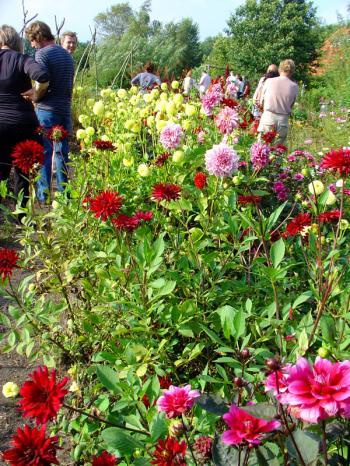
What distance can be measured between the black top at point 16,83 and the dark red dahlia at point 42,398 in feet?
9.22

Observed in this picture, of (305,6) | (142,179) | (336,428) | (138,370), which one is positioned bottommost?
(138,370)

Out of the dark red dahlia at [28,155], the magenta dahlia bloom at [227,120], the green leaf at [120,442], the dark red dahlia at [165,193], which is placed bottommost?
the green leaf at [120,442]

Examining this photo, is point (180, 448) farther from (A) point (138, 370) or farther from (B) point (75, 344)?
(B) point (75, 344)

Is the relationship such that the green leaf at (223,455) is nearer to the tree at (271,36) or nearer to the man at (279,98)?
the man at (279,98)

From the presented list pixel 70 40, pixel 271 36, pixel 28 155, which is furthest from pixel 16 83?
pixel 271 36

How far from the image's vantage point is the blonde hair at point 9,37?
3.26 meters

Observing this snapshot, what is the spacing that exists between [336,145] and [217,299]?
5.66 meters

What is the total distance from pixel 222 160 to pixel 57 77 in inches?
98.6

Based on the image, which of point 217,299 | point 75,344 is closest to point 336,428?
point 217,299

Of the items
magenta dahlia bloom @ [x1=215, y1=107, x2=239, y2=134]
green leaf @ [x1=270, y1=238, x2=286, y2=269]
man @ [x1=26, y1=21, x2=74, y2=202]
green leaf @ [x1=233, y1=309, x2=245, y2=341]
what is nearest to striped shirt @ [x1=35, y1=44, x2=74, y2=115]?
man @ [x1=26, y1=21, x2=74, y2=202]

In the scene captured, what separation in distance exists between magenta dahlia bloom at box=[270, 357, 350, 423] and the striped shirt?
3.50 metres

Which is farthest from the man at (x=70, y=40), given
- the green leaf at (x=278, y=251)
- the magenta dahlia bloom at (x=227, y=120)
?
the green leaf at (x=278, y=251)

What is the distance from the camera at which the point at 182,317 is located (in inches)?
59.0

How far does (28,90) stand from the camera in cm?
338
